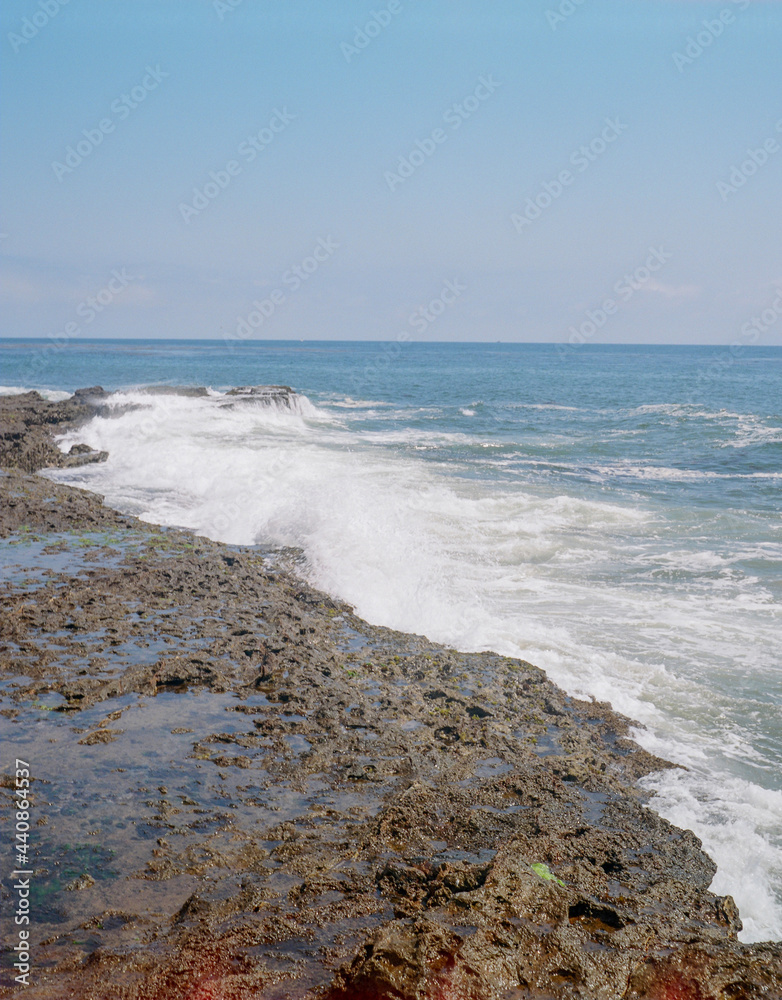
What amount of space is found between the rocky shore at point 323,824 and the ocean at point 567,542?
58 centimetres

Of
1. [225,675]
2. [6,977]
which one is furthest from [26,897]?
[225,675]

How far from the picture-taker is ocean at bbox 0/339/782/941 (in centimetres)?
618

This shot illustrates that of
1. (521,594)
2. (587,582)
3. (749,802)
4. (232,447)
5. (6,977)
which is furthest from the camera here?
(232,447)

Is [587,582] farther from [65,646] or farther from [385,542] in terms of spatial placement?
[65,646]

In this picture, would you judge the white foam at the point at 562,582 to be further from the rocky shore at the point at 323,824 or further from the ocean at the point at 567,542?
the rocky shore at the point at 323,824

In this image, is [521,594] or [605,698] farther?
[521,594]

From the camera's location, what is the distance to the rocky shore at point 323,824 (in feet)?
10.3

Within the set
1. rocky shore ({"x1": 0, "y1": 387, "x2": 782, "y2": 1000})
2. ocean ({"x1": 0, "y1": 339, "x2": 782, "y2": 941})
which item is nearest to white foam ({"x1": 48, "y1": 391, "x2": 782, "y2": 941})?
ocean ({"x1": 0, "y1": 339, "x2": 782, "y2": 941})

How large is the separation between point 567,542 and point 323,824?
29.9 feet

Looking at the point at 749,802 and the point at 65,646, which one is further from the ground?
the point at 65,646

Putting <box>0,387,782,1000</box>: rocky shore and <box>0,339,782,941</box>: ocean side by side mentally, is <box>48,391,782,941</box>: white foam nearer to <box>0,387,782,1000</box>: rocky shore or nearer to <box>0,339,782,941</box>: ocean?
<box>0,339,782,941</box>: ocean

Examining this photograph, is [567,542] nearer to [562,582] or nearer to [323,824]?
[562,582]

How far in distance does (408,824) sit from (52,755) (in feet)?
8.20

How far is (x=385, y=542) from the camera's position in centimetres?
1138
